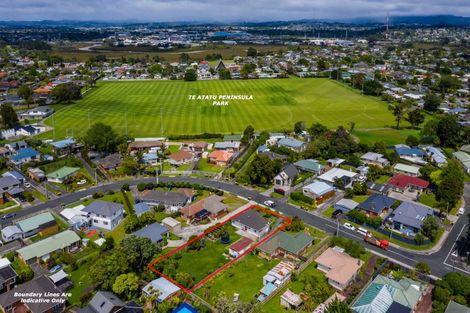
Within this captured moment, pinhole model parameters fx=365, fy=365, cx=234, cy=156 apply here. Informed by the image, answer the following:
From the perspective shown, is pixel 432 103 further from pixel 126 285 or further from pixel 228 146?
pixel 126 285

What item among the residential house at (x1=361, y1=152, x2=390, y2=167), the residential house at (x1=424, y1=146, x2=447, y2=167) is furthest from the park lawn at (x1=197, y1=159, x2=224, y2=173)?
the residential house at (x1=424, y1=146, x2=447, y2=167)

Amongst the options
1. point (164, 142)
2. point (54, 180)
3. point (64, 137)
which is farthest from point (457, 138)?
point (64, 137)

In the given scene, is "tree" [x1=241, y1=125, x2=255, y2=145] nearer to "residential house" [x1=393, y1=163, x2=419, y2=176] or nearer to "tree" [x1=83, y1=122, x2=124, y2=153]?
"tree" [x1=83, y1=122, x2=124, y2=153]

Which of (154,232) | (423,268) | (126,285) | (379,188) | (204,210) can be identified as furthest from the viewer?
(379,188)

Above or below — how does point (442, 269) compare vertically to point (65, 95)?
below

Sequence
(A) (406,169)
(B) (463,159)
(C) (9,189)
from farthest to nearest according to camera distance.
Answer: (B) (463,159), (A) (406,169), (C) (9,189)

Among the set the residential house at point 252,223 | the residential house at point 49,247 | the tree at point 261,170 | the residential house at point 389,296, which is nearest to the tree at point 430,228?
the residential house at point 389,296

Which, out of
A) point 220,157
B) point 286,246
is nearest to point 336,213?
point 286,246

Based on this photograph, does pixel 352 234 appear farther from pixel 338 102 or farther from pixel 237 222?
pixel 338 102

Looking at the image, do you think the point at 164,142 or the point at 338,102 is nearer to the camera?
the point at 164,142
